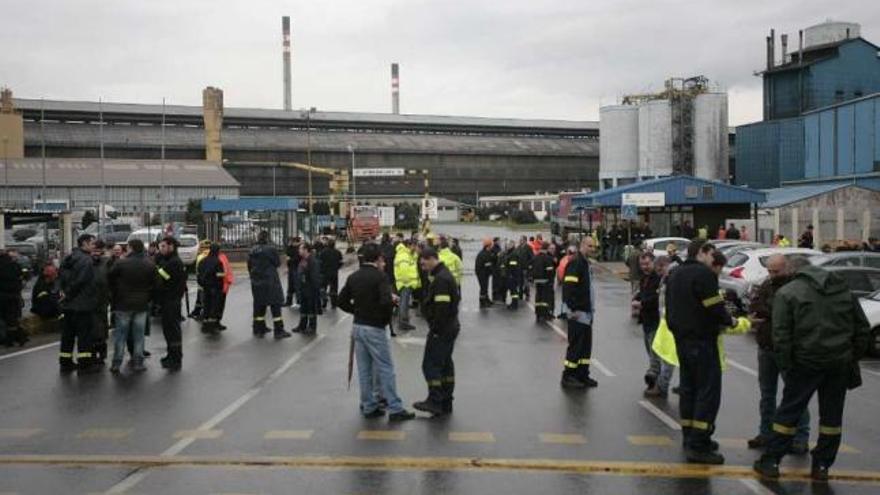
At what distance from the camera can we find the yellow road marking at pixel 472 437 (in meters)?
8.55

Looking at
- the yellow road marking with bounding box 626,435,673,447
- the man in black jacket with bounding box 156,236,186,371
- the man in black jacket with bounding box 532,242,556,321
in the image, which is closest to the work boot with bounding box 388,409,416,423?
the yellow road marking with bounding box 626,435,673,447

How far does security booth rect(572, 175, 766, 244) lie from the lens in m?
37.3

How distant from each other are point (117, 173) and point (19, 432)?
234 ft

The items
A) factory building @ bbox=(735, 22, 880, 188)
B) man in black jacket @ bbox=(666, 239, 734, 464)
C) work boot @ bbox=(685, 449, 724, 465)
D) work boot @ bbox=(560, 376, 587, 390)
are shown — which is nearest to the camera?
work boot @ bbox=(685, 449, 724, 465)

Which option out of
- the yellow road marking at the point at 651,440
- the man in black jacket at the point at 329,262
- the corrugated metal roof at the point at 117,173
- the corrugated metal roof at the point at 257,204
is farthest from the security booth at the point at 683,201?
the corrugated metal roof at the point at 117,173

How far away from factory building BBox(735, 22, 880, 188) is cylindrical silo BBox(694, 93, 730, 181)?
18.0ft

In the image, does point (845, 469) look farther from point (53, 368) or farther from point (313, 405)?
point (53, 368)

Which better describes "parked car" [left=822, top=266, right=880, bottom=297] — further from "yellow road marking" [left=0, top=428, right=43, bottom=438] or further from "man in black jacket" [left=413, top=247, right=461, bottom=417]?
"yellow road marking" [left=0, top=428, right=43, bottom=438]

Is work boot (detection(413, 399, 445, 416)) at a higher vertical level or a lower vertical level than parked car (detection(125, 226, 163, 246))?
lower

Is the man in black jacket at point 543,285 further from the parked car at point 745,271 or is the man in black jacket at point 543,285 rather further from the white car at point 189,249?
the white car at point 189,249

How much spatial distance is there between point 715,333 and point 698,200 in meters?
32.3

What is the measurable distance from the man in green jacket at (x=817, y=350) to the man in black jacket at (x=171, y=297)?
856 centimetres

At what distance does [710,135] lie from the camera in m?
83.9

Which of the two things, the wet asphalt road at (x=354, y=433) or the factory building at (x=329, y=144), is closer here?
the wet asphalt road at (x=354, y=433)
